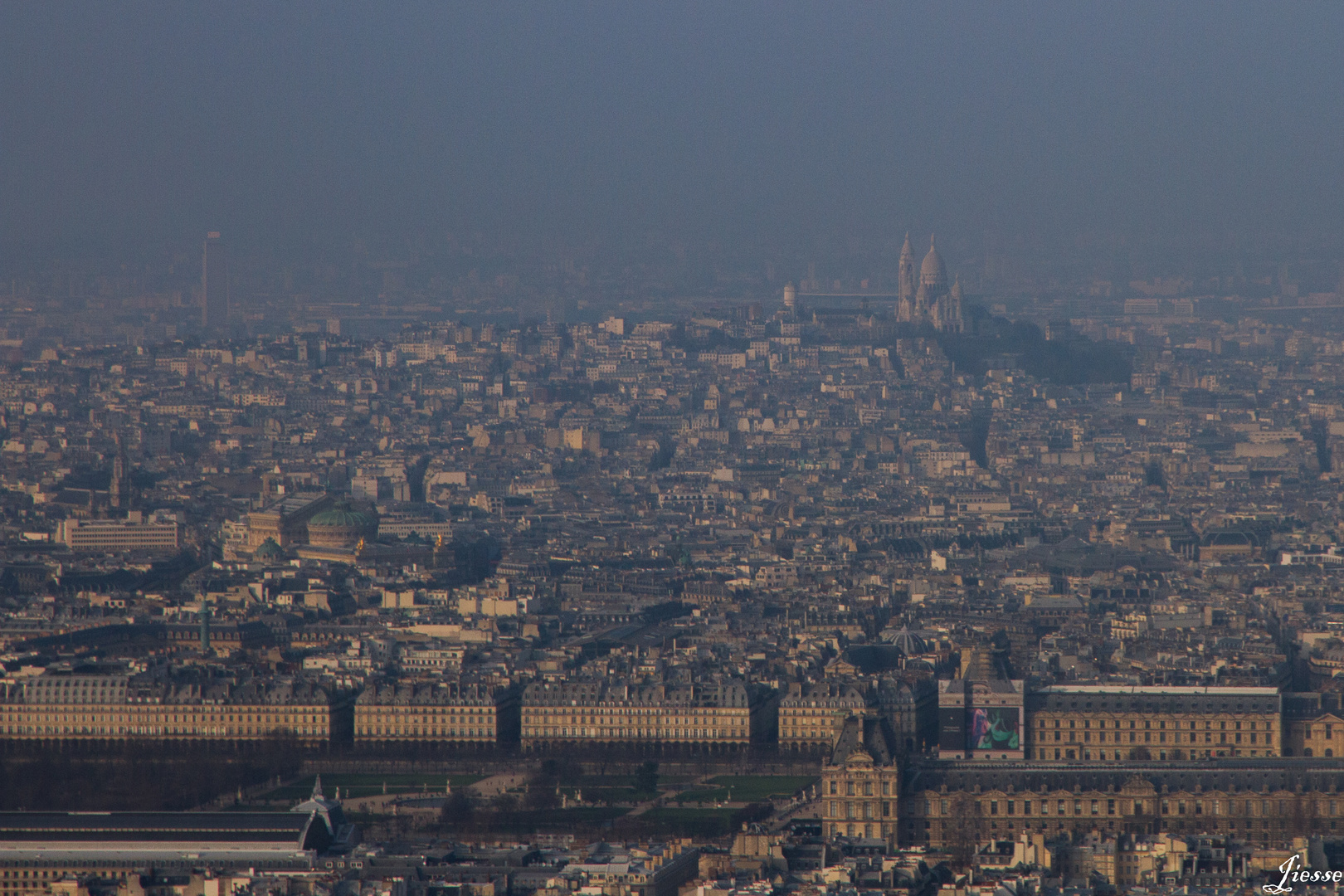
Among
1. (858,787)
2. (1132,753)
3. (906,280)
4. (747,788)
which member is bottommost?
(747,788)

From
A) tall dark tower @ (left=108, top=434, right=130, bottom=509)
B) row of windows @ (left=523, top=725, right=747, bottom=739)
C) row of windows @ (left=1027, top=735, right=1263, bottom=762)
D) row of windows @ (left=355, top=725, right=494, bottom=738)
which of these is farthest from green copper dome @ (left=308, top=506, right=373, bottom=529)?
row of windows @ (left=1027, top=735, right=1263, bottom=762)

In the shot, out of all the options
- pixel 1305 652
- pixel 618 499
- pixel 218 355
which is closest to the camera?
pixel 1305 652

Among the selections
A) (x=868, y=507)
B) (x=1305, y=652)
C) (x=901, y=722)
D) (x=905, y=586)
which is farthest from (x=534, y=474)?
(x=901, y=722)

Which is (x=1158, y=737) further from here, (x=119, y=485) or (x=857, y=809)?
(x=119, y=485)

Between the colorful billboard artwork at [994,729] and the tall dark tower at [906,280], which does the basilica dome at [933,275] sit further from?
the colorful billboard artwork at [994,729]

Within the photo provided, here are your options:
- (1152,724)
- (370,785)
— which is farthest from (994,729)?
(370,785)

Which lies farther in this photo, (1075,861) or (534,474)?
(534,474)

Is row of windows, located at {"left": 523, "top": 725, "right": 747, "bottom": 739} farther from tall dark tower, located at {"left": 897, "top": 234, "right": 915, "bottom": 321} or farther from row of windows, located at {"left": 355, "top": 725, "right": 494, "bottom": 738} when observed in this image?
tall dark tower, located at {"left": 897, "top": 234, "right": 915, "bottom": 321}

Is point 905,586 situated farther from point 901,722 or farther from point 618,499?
point 618,499
